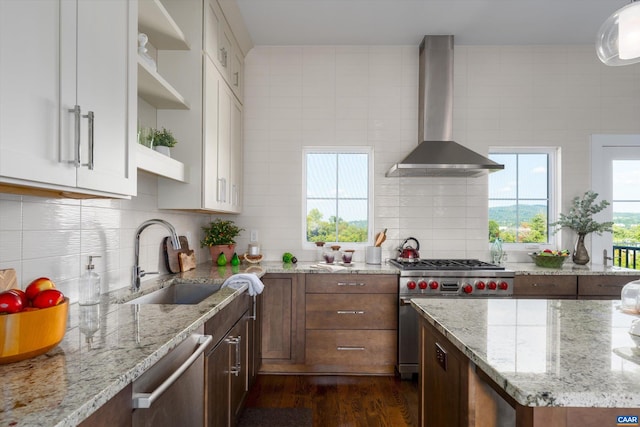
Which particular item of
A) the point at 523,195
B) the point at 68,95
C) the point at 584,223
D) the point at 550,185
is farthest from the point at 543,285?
the point at 68,95

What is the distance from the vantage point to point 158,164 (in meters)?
1.99

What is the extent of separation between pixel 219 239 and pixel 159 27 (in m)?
1.74

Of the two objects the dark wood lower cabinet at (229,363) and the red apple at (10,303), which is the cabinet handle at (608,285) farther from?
the red apple at (10,303)

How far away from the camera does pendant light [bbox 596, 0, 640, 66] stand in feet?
4.73

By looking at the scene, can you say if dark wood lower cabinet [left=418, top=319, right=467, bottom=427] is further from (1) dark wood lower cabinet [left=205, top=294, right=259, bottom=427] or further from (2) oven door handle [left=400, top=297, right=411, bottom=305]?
(2) oven door handle [left=400, top=297, right=411, bottom=305]

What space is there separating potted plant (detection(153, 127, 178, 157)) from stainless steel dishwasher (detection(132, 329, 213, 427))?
1.11m

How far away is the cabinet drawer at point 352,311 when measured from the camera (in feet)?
10.2

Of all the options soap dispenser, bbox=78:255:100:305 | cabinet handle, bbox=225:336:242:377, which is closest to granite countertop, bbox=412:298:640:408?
cabinet handle, bbox=225:336:242:377

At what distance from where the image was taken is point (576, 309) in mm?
1621

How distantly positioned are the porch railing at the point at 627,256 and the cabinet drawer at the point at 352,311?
2.41 meters

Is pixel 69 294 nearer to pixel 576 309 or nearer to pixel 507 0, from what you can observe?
pixel 576 309

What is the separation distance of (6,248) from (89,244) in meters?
0.48

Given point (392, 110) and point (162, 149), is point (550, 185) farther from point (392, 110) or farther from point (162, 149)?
point (162, 149)

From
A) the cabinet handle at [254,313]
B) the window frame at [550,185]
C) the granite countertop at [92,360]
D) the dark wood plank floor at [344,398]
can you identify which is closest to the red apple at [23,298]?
the granite countertop at [92,360]
